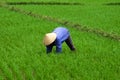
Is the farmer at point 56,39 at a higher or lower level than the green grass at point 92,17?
higher

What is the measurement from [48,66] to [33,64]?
33cm

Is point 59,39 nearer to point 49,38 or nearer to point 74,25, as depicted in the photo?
point 49,38

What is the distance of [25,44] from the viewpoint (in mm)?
8875

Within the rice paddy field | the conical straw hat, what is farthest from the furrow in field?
the conical straw hat

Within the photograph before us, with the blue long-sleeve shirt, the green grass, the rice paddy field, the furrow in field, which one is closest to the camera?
the rice paddy field

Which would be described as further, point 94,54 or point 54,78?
point 94,54

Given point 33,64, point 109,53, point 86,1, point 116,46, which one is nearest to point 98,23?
point 116,46

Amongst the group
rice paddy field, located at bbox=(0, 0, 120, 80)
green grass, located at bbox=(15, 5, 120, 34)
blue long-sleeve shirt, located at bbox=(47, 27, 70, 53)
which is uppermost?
blue long-sleeve shirt, located at bbox=(47, 27, 70, 53)

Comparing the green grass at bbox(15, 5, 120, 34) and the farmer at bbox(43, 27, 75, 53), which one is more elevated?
the farmer at bbox(43, 27, 75, 53)

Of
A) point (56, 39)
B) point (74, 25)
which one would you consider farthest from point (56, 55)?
point (74, 25)

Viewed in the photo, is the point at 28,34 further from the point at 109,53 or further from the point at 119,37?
the point at 109,53

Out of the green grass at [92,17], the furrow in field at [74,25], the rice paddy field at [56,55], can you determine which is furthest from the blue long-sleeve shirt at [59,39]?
the green grass at [92,17]

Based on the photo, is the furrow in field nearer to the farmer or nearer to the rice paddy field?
the rice paddy field

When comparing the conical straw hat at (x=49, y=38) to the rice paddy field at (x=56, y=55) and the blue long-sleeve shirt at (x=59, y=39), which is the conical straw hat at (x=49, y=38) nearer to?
the blue long-sleeve shirt at (x=59, y=39)
